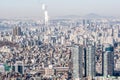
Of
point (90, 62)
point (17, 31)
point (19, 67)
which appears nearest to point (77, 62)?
point (90, 62)

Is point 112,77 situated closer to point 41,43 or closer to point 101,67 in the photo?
point 101,67

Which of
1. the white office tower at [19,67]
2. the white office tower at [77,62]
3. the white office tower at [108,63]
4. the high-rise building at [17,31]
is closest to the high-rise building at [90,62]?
the white office tower at [77,62]

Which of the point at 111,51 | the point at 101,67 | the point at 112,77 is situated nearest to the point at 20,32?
the point at 111,51

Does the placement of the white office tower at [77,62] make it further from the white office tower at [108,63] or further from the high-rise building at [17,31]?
the high-rise building at [17,31]

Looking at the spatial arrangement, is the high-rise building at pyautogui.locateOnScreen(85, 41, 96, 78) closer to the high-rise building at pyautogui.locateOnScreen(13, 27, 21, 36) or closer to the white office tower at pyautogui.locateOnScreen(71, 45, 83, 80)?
the white office tower at pyautogui.locateOnScreen(71, 45, 83, 80)

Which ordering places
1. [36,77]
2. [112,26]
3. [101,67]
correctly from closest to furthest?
[36,77] → [101,67] → [112,26]

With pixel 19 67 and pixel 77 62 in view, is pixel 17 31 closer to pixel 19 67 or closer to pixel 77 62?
pixel 19 67

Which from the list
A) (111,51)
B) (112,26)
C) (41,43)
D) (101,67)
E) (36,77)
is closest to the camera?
(36,77)

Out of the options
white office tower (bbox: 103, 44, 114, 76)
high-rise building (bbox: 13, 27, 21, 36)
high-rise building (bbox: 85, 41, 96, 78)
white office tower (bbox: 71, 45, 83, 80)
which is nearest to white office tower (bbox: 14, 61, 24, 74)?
white office tower (bbox: 71, 45, 83, 80)
